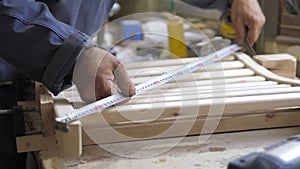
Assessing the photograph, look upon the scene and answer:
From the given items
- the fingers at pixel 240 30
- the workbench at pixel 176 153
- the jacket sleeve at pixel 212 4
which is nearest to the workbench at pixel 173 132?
the workbench at pixel 176 153

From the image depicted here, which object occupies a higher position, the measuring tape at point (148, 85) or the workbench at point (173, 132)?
the measuring tape at point (148, 85)

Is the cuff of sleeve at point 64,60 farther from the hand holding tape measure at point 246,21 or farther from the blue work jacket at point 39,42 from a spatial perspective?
the hand holding tape measure at point 246,21

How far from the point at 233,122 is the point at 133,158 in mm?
184

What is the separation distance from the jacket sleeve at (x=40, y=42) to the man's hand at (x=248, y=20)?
525 millimetres

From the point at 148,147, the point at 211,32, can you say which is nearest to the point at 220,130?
the point at 148,147

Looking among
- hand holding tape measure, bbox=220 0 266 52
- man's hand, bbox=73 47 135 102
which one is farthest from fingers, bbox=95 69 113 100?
hand holding tape measure, bbox=220 0 266 52

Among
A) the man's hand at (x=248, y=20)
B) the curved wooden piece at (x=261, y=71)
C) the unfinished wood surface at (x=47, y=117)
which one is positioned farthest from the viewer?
the man's hand at (x=248, y=20)

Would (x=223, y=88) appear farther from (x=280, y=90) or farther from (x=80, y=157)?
(x=80, y=157)

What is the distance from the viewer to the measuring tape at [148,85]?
2.03 ft

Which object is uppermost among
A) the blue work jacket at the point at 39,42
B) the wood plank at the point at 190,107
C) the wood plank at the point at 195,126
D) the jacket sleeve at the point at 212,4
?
the jacket sleeve at the point at 212,4

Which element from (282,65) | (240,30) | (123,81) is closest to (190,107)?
(123,81)

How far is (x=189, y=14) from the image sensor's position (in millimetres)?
1857

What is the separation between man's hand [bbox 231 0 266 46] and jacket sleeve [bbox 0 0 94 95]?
0.53 metres

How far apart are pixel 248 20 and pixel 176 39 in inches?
11.6
